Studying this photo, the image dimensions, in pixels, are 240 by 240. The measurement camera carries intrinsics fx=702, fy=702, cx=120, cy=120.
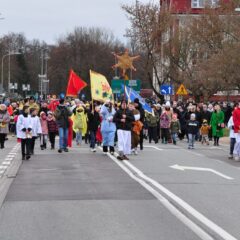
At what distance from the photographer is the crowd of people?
2125 centimetres

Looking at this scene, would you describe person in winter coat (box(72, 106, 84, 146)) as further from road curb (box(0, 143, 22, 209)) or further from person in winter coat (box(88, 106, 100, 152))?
road curb (box(0, 143, 22, 209))

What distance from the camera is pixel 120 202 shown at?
11.9 metres

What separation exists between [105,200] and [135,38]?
46.5 meters

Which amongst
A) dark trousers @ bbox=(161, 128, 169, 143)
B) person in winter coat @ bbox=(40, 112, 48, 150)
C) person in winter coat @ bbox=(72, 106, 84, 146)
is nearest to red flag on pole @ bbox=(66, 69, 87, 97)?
person in winter coat @ bbox=(72, 106, 84, 146)

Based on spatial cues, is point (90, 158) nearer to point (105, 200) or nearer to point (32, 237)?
point (105, 200)

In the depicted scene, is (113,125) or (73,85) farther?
(73,85)

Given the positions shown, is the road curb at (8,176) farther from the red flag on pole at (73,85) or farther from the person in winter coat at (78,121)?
the red flag on pole at (73,85)

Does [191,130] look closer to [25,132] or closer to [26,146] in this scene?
[26,146]

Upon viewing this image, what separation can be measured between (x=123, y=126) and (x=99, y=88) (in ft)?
24.4

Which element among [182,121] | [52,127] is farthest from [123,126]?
[182,121]

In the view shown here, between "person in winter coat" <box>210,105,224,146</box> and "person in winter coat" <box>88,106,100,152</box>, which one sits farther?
"person in winter coat" <box>210,105,224,146</box>

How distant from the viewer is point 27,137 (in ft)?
69.5

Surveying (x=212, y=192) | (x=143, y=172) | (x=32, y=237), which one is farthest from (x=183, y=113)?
(x=32, y=237)

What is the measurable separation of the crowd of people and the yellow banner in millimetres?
→ 326
